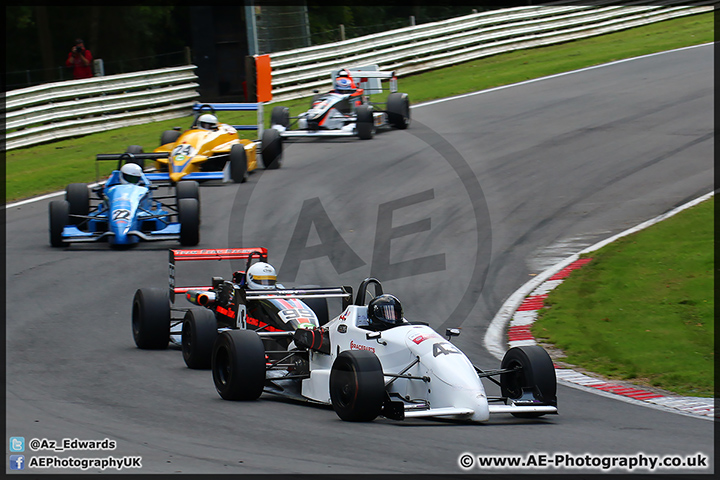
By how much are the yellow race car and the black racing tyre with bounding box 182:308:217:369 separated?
8.08m

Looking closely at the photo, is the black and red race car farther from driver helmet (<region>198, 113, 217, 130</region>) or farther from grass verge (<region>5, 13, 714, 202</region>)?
grass verge (<region>5, 13, 714, 202</region>)

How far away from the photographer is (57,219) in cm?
1446

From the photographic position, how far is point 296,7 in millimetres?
28734

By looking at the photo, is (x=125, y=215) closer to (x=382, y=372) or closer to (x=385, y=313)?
(x=385, y=313)

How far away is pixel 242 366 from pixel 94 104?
61.1 ft

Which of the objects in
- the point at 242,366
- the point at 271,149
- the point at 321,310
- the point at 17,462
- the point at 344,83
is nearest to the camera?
the point at 17,462

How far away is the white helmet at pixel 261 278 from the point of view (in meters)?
9.67

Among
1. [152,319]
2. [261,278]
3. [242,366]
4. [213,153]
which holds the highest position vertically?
[213,153]

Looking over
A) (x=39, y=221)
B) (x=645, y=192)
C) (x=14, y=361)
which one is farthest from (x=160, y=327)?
(x=645, y=192)

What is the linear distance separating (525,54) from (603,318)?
20275mm

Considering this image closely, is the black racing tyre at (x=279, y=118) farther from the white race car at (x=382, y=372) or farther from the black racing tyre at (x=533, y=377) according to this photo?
the black racing tyre at (x=533, y=377)

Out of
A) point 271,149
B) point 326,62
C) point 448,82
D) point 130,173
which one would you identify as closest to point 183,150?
point 271,149

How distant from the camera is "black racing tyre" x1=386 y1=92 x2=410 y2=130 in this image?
2147cm

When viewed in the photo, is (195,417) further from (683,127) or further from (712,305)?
(683,127)
